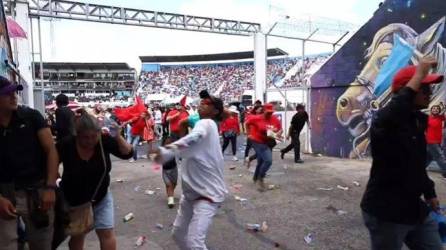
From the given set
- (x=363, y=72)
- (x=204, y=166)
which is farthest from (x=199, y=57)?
(x=204, y=166)

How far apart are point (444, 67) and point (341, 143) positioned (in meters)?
3.74

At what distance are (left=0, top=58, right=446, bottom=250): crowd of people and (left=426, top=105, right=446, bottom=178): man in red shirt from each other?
6306 mm

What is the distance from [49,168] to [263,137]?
587 cm

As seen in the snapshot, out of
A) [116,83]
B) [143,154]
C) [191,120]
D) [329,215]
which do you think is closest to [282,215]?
[329,215]

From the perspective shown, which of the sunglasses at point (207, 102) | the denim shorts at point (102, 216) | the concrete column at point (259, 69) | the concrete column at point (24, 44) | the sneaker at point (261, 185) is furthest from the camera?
the concrete column at point (259, 69)

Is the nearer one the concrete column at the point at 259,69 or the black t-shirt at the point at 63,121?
the black t-shirt at the point at 63,121

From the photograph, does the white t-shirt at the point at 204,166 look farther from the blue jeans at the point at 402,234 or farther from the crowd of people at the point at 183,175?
the blue jeans at the point at 402,234

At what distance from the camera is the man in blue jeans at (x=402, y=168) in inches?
110

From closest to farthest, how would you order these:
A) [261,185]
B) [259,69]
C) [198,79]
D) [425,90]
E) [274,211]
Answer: [425,90] < [274,211] < [261,185] < [259,69] < [198,79]

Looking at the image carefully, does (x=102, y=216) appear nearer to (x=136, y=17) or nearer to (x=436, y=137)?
(x=436, y=137)

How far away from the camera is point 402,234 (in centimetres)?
294

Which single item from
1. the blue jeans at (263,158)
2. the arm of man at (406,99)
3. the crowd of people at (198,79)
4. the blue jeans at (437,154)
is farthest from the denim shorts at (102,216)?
the crowd of people at (198,79)

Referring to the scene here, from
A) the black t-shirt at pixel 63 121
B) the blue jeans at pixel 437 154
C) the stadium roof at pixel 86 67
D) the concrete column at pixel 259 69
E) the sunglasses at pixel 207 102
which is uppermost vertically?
the stadium roof at pixel 86 67

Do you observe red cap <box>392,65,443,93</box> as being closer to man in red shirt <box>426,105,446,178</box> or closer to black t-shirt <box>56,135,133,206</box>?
black t-shirt <box>56,135,133,206</box>
